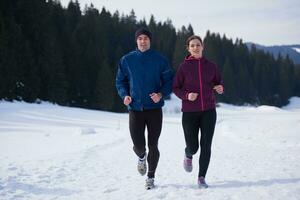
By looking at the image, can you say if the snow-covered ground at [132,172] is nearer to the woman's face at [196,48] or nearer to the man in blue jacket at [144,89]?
the man in blue jacket at [144,89]

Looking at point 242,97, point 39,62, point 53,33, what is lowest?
point 242,97

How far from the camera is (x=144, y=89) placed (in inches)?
251

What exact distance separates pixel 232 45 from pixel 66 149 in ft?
371

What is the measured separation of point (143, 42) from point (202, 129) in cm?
168

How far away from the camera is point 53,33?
52531mm

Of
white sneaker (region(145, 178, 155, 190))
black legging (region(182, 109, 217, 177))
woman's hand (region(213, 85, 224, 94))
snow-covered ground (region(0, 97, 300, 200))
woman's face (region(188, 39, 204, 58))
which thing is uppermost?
woman's face (region(188, 39, 204, 58))

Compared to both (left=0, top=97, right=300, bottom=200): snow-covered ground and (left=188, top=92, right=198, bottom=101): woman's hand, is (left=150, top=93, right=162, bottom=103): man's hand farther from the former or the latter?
(left=0, top=97, right=300, bottom=200): snow-covered ground

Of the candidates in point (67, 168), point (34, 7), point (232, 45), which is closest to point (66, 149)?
point (67, 168)

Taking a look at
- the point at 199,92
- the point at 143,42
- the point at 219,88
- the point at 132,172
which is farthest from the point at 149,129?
the point at 132,172

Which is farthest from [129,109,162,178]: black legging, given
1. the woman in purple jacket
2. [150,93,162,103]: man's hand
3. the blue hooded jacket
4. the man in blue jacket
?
the woman in purple jacket

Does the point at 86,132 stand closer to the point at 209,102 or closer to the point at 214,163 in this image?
the point at 214,163

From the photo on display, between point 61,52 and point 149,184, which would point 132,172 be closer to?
point 149,184

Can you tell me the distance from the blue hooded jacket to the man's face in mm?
64

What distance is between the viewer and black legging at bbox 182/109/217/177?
638 centimetres
